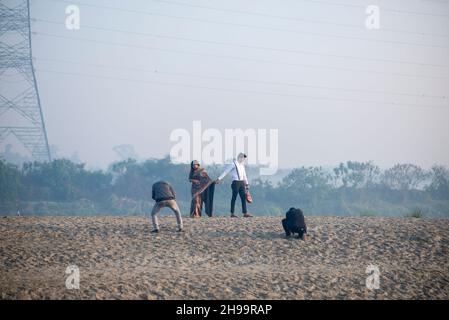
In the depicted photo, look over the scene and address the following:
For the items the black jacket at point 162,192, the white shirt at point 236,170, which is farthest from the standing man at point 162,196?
the white shirt at point 236,170

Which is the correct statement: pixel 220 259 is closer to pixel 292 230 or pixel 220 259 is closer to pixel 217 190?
pixel 292 230

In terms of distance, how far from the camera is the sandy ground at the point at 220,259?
13.2 m

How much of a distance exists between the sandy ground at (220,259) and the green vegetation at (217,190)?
23.8 metres

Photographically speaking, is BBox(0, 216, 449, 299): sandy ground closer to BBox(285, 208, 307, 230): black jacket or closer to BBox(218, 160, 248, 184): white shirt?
BBox(285, 208, 307, 230): black jacket

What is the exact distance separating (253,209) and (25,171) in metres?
17.1

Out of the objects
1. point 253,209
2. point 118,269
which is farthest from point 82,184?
point 118,269

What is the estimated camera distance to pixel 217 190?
4634 cm

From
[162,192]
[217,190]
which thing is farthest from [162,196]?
[217,190]

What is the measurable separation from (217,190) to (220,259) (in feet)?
102

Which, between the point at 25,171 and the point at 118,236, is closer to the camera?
the point at 118,236
